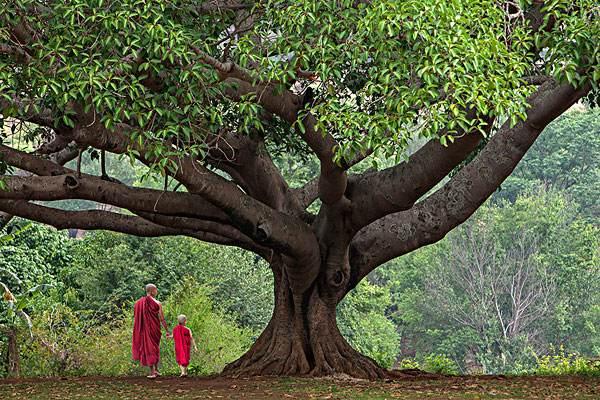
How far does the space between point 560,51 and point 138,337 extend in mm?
8288

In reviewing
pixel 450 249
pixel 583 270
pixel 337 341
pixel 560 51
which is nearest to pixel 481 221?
pixel 450 249

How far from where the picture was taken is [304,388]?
12125mm

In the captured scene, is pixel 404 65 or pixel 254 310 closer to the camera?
pixel 404 65

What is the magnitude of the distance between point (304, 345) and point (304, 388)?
7.36 feet

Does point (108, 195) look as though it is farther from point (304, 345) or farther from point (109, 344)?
point (109, 344)

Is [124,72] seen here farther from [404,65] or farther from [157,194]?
[157,194]

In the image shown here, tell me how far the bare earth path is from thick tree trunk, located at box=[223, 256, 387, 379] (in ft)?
2.25

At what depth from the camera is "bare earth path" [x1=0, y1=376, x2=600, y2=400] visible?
450 inches

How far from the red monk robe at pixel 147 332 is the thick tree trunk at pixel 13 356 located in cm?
283

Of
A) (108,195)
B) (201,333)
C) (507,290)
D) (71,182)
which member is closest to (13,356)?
(108,195)

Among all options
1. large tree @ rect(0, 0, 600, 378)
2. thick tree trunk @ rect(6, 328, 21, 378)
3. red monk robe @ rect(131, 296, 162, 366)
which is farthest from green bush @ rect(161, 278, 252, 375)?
large tree @ rect(0, 0, 600, 378)

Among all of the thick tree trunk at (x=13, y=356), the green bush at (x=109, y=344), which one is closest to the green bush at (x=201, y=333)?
the green bush at (x=109, y=344)

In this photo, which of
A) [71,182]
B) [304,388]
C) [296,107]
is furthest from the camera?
[304,388]

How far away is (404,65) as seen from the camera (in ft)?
27.7
